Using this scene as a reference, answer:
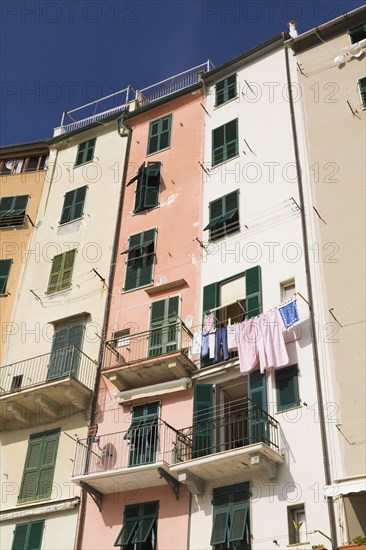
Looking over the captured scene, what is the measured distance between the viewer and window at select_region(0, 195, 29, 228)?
28.2 m

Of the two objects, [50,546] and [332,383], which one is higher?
[332,383]

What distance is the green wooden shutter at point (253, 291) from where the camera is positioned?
20.1 meters

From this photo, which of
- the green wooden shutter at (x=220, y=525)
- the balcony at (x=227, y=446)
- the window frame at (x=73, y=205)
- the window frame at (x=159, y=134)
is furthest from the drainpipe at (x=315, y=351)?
the window frame at (x=73, y=205)

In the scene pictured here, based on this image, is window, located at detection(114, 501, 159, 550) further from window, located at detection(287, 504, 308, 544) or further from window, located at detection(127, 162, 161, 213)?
window, located at detection(127, 162, 161, 213)

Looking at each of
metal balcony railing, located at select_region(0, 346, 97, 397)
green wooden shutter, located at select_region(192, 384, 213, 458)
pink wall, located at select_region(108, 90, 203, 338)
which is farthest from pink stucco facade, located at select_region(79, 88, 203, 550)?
metal balcony railing, located at select_region(0, 346, 97, 397)

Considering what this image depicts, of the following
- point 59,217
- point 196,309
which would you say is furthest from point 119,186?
point 196,309

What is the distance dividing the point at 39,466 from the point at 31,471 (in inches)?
11.6

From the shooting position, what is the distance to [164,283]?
74.8 feet

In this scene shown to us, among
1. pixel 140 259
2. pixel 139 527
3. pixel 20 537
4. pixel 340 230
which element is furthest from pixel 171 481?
pixel 140 259

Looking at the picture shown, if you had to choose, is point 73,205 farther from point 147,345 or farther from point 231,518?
point 231,518

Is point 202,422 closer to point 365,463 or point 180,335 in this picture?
point 180,335

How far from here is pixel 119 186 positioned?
27094 millimetres

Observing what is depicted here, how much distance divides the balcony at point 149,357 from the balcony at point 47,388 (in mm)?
941

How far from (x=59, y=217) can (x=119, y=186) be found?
2763 millimetres
